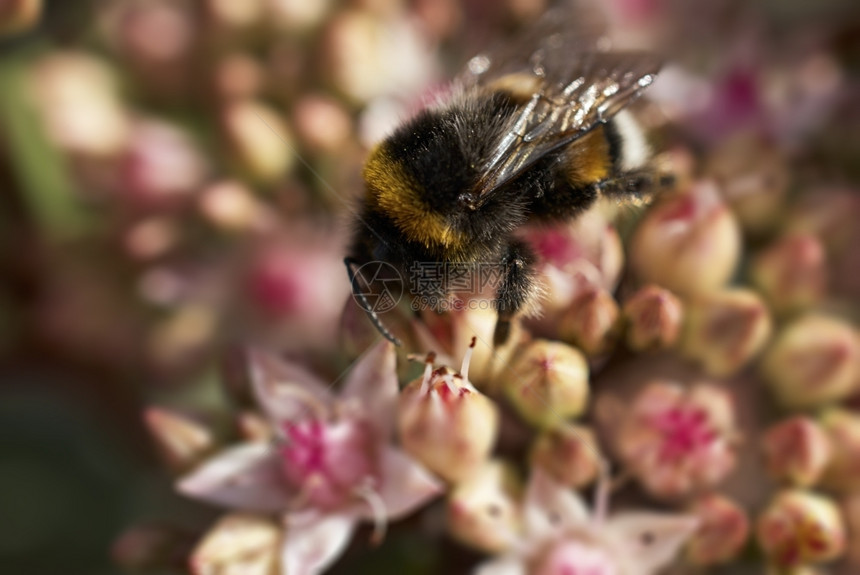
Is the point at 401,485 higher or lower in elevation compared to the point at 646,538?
higher

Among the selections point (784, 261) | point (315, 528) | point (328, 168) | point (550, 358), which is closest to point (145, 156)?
point (328, 168)

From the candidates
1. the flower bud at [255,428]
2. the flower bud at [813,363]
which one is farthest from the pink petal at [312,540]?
the flower bud at [813,363]

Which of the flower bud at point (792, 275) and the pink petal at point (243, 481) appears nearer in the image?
the pink petal at point (243, 481)

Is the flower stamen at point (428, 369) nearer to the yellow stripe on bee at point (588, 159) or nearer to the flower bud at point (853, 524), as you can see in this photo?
the yellow stripe on bee at point (588, 159)

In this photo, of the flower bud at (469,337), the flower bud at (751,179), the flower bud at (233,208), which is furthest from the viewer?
the flower bud at (233,208)

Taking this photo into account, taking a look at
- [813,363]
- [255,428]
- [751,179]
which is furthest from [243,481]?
[751,179]

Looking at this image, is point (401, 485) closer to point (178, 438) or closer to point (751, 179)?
point (178, 438)

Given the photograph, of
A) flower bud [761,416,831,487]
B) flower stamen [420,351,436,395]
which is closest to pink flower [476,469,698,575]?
flower bud [761,416,831,487]

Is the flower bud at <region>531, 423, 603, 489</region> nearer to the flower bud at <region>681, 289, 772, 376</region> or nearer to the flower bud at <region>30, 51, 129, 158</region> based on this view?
the flower bud at <region>681, 289, 772, 376</region>
